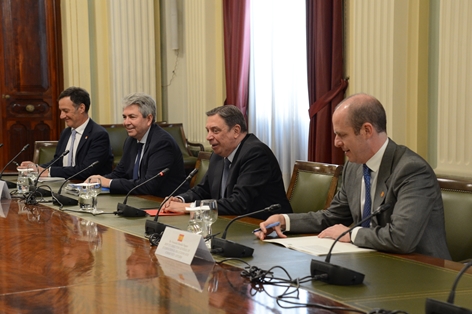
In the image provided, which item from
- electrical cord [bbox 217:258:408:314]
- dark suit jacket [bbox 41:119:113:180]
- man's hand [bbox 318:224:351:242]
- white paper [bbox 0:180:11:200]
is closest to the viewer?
electrical cord [bbox 217:258:408:314]

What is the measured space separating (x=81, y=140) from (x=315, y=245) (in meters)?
3.31

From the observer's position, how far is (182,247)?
219cm

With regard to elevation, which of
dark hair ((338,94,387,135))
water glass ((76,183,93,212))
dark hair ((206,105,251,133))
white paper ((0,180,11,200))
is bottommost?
white paper ((0,180,11,200))

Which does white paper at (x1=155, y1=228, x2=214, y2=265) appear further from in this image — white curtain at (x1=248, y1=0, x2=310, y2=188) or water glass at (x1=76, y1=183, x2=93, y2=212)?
white curtain at (x1=248, y1=0, x2=310, y2=188)

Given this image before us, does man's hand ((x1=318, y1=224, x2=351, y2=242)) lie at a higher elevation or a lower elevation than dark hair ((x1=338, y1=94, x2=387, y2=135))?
lower

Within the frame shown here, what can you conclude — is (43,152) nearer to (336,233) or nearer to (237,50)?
(237,50)

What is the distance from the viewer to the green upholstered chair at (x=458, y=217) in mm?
2611

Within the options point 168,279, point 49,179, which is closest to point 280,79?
point 49,179

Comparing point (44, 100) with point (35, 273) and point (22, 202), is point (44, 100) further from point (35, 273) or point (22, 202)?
point (35, 273)

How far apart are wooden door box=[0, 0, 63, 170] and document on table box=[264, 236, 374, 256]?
222 inches

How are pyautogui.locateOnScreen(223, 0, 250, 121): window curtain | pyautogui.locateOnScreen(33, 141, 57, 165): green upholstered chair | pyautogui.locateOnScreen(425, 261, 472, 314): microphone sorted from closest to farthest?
pyautogui.locateOnScreen(425, 261, 472, 314): microphone
pyautogui.locateOnScreen(33, 141, 57, 165): green upholstered chair
pyautogui.locateOnScreen(223, 0, 250, 121): window curtain

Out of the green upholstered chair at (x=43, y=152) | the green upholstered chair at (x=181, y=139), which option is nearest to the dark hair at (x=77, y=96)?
the green upholstered chair at (x=43, y=152)

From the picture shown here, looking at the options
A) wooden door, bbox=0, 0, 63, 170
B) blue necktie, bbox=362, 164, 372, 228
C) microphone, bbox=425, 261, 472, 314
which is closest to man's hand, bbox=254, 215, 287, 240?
blue necktie, bbox=362, 164, 372, 228

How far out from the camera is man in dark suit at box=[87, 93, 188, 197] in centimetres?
410
